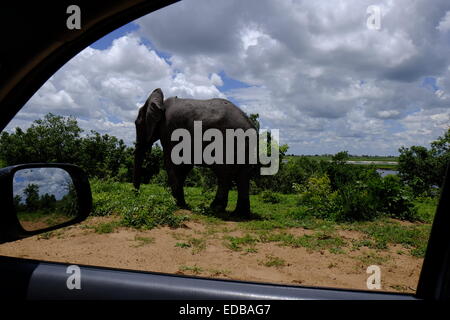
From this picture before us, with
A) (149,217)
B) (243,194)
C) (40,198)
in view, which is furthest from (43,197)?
(243,194)

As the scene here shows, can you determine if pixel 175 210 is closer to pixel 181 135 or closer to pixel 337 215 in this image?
pixel 181 135

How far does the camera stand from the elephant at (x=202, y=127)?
22.7 ft

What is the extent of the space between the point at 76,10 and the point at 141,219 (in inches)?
176

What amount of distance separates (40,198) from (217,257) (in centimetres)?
268

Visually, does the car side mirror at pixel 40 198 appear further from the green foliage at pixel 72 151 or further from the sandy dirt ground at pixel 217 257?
the green foliage at pixel 72 151

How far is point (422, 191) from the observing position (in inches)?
316

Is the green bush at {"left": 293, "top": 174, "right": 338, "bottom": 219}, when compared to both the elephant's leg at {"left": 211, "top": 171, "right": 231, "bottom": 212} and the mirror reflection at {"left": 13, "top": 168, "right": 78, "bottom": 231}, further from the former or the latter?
the mirror reflection at {"left": 13, "top": 168, "right": 78, "bottom": 231}

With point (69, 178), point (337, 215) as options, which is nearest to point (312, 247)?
point (337, 215)

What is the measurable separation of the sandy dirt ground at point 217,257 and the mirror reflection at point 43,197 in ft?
6.45

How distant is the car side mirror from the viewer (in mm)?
1104

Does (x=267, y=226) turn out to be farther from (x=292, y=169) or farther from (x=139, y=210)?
Result: (x=292, y=169)

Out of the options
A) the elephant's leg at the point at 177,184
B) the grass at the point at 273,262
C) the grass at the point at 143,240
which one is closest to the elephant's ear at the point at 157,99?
the elephant's leg at the point at 177,184

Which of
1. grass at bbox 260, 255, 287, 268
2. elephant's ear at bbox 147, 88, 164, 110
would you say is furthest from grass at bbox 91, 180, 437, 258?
elephant's ear at bbox 147, 88, 164, 110
